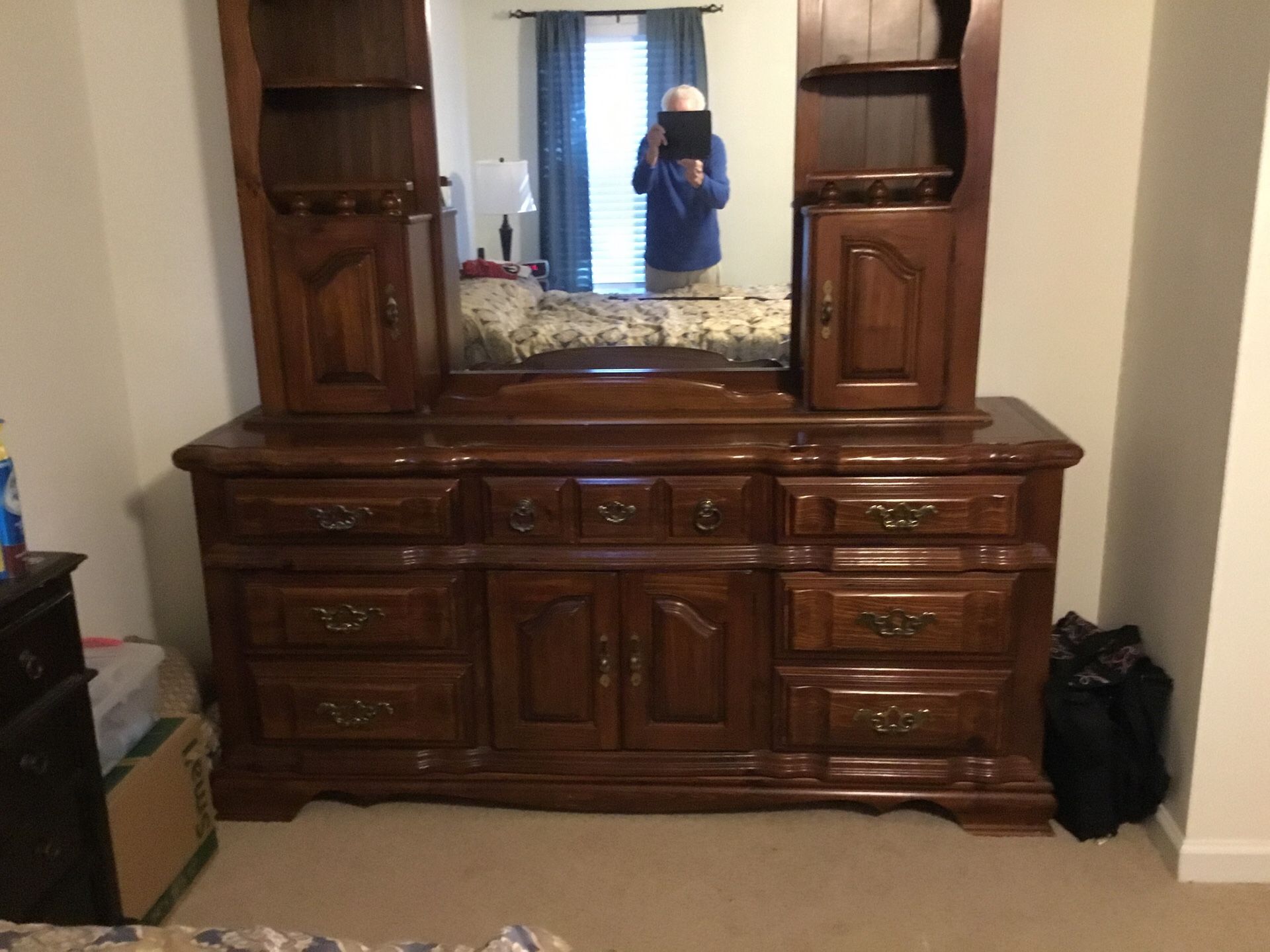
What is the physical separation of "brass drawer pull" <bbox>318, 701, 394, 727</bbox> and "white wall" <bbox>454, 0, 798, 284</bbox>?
1.11 meters

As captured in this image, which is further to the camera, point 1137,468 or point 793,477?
point 1137,468

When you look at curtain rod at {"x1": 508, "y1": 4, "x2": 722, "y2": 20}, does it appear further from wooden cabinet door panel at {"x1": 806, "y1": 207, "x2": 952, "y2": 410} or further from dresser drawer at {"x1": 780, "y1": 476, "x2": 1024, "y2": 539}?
dresser drawer at {"x1": 780, "y1": 476, "x2": 1024, "y2": 539}

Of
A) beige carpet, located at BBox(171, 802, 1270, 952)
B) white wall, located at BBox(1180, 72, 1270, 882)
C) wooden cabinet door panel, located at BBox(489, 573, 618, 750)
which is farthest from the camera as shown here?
wooden cabinet door panel, located at BBox(489, 573, 618, 750)

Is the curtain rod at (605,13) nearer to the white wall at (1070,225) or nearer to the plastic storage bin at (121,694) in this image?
the white wall at (1070,225)

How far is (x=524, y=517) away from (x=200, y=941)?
1.17 meters

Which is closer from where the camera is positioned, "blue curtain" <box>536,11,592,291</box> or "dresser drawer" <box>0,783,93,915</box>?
"dresser drawer" <box>0,783,93,915</box>

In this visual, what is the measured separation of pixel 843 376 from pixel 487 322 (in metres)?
0.84

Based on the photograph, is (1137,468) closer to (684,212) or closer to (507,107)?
(684,212)

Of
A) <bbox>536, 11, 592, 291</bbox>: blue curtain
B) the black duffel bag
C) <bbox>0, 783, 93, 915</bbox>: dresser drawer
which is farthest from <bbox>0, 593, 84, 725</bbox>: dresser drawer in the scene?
the black duffel bag

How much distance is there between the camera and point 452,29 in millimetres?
2268

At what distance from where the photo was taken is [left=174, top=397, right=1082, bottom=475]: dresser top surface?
205cm

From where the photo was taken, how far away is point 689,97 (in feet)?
7.40

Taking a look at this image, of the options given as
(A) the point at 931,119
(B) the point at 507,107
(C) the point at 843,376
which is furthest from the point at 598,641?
(A) the point at 931,119

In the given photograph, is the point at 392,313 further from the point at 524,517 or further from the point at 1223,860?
the point at 1223,860
